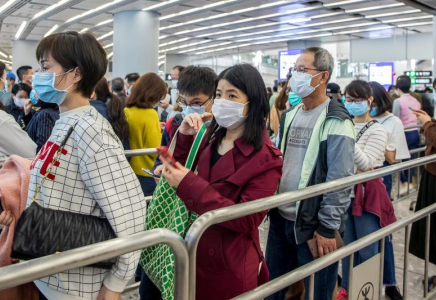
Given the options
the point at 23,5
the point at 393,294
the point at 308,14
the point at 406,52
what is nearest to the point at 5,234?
the point at 393,294

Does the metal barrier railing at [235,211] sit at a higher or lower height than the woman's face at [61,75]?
lower

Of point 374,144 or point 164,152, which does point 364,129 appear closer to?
point 374,144

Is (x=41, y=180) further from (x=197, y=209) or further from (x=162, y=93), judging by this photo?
(x=162, y=93)

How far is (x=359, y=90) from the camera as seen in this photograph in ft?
11.1

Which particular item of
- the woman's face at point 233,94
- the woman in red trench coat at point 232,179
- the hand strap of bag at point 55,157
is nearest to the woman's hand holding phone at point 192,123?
the woman in red trench coat at point 232,179

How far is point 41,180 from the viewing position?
1.45 m

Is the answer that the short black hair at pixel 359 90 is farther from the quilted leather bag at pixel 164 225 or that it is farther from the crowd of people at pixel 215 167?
the quilted leather bag at pixel 164 225

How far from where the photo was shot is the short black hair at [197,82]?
2.43 meters

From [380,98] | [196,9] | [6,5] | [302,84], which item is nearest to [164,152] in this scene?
[302,84]

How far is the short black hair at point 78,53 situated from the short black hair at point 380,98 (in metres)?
2.73

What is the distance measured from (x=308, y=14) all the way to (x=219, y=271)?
12848mm

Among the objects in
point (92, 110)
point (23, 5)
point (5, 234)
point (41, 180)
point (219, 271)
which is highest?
point (23, 5)

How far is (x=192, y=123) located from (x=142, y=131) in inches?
76.4

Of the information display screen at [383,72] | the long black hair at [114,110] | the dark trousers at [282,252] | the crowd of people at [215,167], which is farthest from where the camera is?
the information display screen at [383,72]
